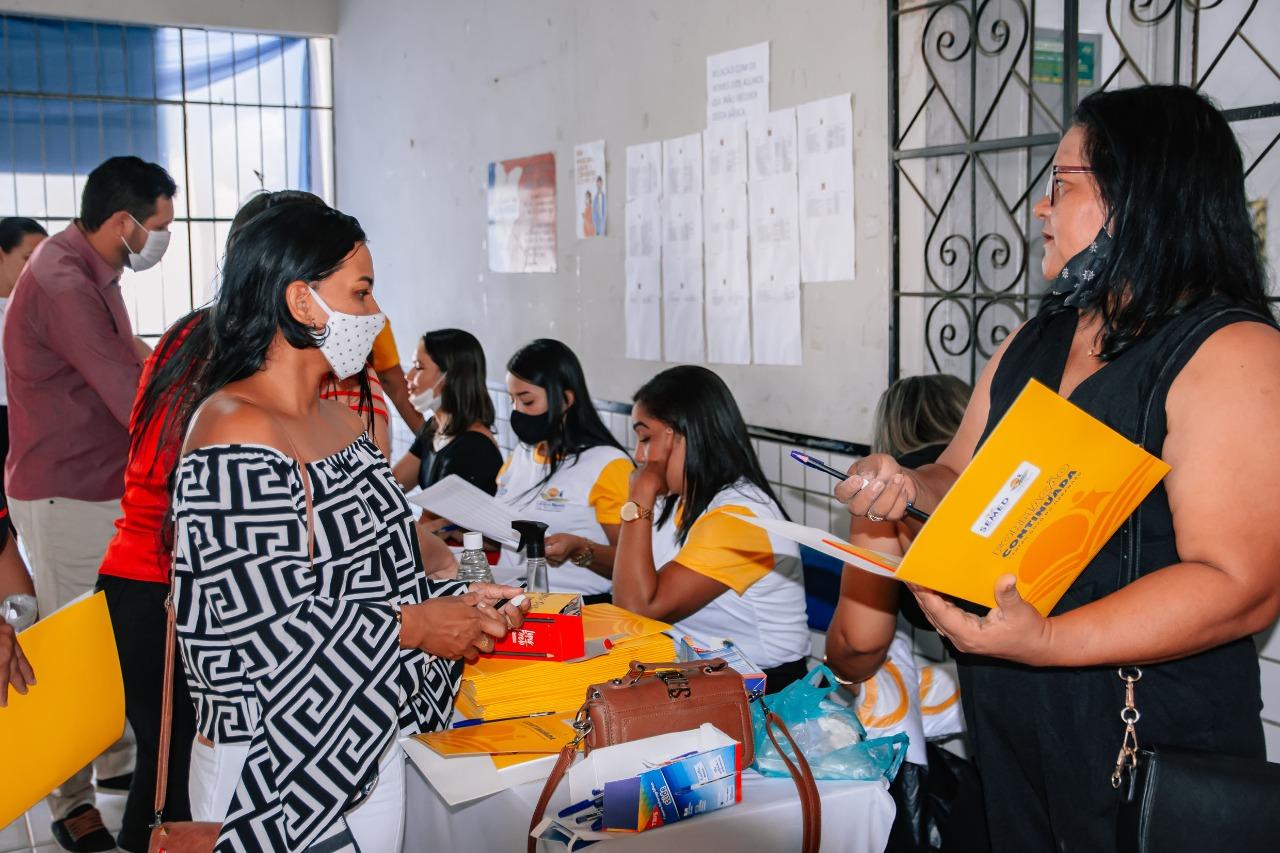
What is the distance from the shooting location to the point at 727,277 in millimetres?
3727

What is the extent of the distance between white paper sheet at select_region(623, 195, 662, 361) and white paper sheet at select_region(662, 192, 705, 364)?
0.04m

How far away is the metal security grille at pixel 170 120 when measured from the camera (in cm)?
653

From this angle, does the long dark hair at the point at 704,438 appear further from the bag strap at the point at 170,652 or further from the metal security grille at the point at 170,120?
the metal security grille at the point at 170,120

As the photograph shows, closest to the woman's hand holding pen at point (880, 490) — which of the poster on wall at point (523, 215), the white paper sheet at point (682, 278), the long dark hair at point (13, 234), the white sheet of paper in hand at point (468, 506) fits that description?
the white sheet of paper in hand at point (468, 506)

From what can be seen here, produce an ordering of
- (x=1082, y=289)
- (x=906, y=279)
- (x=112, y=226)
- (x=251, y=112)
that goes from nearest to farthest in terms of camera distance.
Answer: (x=1082, y=289) < (x=906, y=279) < (x=112, y=226) < (x=251, y=112)

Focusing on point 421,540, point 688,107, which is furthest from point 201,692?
point 688,107

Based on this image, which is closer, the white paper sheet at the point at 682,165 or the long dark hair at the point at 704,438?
the long dark hair at the point at 704,438

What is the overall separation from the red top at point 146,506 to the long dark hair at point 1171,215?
156cm

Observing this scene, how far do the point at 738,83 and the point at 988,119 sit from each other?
3.27 ft

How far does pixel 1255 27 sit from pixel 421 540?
2.23 m

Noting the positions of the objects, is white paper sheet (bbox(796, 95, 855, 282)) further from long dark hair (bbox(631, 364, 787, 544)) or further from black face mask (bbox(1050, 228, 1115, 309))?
black face mask (bbox(1050, 228, 1115, 309))

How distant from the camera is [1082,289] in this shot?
144 cm

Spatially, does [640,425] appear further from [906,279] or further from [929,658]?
[929,658]

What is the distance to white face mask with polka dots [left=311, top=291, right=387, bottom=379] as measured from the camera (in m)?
1.74
